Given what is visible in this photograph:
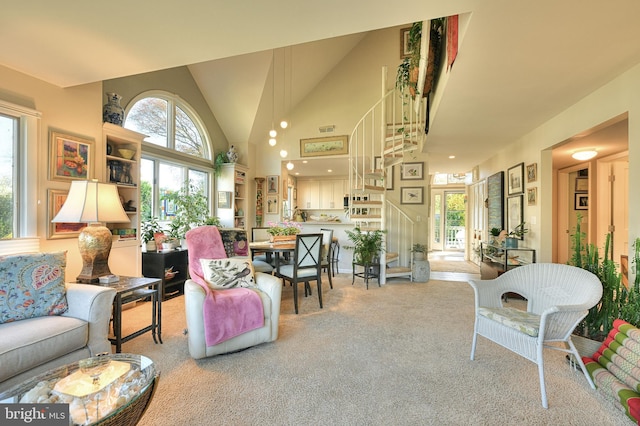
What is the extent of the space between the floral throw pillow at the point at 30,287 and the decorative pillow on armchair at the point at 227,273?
0.96 meters

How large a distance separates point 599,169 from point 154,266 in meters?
7.00

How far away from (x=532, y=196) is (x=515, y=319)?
2761 mm

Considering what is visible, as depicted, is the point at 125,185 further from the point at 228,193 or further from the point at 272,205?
the point at 272,205

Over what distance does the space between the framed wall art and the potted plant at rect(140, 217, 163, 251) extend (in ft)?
18.4

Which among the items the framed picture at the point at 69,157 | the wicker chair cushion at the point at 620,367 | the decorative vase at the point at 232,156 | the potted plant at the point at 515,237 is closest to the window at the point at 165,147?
the decorative vase at the point at 232,156

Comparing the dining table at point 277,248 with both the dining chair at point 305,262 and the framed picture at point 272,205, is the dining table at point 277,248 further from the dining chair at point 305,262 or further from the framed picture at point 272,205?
the framed picture at point 272,205

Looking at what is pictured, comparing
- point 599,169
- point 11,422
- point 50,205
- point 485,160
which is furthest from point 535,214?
point 50,205

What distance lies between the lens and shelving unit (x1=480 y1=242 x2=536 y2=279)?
155 inches

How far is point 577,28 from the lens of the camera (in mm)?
1852

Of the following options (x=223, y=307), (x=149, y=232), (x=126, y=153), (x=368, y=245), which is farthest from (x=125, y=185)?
(x=368, y=245)

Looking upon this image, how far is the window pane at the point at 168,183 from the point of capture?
14.6 feet

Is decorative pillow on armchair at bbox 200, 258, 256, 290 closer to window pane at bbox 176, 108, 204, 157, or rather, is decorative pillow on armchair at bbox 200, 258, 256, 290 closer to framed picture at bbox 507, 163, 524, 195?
window pane at bbox 176, 108, 204, 157

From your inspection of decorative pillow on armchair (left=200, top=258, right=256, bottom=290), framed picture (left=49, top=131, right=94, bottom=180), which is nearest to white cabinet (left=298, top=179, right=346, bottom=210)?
decorative pillow on armchair (left=200, top=258, right=256, bottom=290)

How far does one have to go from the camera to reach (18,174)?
2531 millimetres
